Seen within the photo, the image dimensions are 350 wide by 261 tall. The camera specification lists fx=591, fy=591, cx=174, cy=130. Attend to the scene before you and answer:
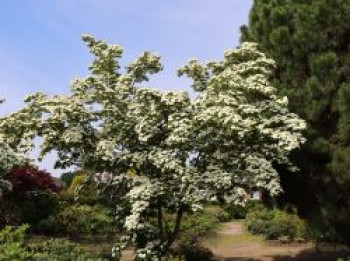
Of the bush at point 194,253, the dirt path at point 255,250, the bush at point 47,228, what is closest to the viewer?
the bush at point 194,253

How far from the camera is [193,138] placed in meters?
15.2

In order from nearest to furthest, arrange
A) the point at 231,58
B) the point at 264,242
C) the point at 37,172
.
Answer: the point at 231,58, the point at 264,242, the point at 37,172

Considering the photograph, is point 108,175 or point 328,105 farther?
point 108,175

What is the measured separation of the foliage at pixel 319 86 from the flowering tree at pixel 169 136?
74 centimetres

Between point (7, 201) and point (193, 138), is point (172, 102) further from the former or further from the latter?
point (7, 201)

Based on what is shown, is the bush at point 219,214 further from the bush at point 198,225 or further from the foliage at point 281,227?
the foliage at point 281,227

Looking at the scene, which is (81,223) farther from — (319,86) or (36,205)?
(319,86)

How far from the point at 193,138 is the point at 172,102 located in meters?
1.26

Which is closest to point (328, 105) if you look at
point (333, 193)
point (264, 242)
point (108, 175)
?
point (333, 193)

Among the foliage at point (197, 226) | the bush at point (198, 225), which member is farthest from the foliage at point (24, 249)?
the bush at point (198, 225)

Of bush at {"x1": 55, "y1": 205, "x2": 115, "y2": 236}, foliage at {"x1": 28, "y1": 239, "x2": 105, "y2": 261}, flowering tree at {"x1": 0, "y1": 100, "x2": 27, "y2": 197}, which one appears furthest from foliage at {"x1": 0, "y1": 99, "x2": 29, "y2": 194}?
bush at {"x1": 55, "y1": 205, "x2": 115, "y2": 236}

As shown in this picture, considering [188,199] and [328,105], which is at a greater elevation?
[328,105]

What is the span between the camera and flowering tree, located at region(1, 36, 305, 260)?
1446 centimetres

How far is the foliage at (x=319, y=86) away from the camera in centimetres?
1522
